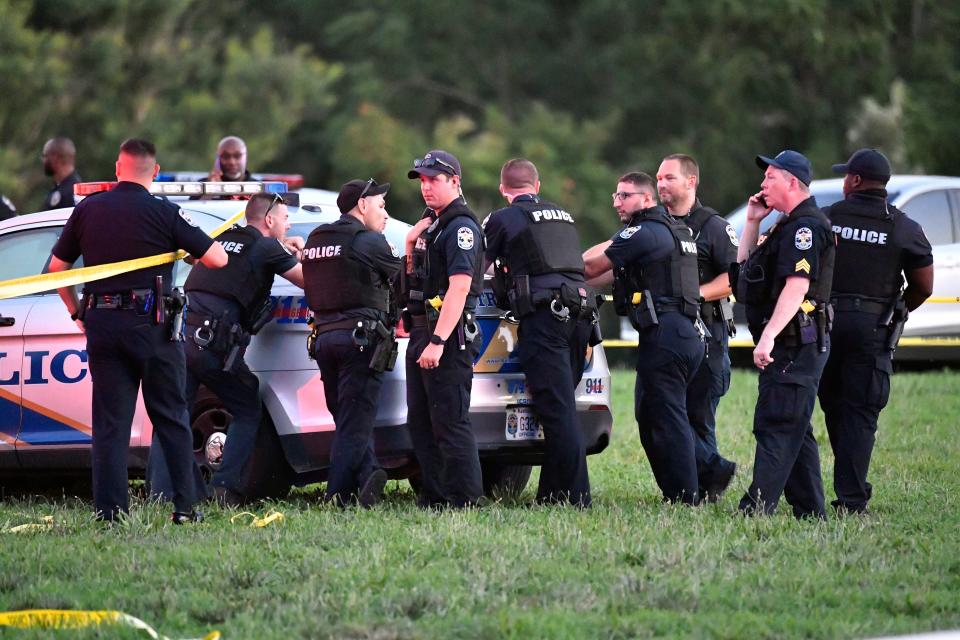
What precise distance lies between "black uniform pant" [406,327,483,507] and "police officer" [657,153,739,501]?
4.63 ft

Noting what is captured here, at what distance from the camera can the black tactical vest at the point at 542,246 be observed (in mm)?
8141

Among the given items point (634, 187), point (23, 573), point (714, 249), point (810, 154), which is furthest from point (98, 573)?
point (810, 154)

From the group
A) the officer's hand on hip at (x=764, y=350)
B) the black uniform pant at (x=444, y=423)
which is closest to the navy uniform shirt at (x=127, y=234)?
the black uniform pant at (x=444, y=423)

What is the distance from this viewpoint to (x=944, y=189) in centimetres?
1540

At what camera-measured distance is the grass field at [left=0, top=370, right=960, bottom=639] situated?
5.64 metres

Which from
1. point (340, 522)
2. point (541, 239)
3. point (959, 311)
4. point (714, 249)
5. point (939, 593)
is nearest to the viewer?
point (939, 593)

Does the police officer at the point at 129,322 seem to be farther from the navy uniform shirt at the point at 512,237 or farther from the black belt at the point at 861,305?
the black belt at the point at 861,305

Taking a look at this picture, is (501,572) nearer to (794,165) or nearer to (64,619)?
(64,619)

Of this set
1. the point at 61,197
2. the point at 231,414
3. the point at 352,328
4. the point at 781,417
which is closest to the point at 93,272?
the point at 231,414

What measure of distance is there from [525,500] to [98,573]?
10.3ft

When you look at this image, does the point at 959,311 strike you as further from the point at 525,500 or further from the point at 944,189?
the point at 525,500

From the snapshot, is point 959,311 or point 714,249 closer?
point 714,249

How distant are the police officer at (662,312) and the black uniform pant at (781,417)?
20.4 inches

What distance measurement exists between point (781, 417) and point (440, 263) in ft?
5.61
